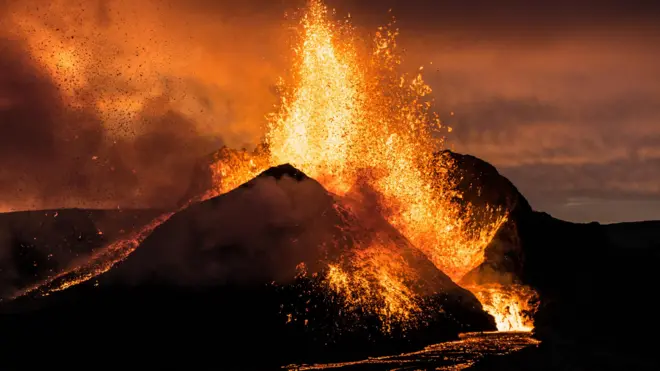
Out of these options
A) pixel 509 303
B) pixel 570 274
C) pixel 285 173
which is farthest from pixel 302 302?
pixel 570 274

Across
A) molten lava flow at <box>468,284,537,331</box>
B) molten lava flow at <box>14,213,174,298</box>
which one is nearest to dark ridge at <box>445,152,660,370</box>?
molten lava flow at <box>468,284,537,331</box>

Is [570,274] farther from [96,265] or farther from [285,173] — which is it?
[96,265]

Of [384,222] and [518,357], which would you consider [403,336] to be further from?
[384,222]

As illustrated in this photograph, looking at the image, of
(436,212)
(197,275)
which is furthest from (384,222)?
(197,275)

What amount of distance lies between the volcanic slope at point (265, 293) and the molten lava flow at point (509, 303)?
547 cm

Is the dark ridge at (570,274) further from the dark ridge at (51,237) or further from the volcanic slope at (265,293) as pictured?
the dark ridge at (51,237)

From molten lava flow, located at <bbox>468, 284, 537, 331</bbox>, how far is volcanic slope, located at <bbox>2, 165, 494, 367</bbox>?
5.47m

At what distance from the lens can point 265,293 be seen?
86.4 meters

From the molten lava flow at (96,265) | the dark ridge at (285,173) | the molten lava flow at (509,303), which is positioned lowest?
the molten lava flow at (509,303)

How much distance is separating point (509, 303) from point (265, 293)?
34.4 metres

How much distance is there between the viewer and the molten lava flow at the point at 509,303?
99875 millimetres

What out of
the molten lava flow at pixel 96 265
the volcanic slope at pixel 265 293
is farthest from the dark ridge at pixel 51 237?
the volcanic slope at pixel 265 293

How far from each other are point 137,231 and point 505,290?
59.9 metres

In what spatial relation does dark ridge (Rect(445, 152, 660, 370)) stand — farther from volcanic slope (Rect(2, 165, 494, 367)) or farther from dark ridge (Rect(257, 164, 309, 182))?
dark ridge (Rect(257, 164, 309, 182))
